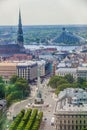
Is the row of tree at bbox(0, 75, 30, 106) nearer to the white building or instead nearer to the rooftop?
the rooftop

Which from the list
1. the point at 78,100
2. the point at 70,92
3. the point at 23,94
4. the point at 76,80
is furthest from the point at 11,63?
the point at 78,100

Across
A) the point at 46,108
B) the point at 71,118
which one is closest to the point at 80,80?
the point at 46,108

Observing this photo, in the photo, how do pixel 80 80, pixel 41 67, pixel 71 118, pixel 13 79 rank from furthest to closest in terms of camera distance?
pixel 41 67 → pixel 80 80 → pixel 13 79 → pixel 71 118

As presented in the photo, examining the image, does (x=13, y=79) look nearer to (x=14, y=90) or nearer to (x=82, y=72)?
(x=14, y=90)

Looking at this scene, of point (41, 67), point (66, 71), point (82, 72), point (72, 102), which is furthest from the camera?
point (41, 67)

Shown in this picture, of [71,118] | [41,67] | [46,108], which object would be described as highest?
[71,118]

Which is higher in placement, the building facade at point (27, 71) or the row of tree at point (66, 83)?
the row of tree at point (66, 83)

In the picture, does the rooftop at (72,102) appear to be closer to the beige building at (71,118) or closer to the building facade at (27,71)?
the beige building at (71,118)

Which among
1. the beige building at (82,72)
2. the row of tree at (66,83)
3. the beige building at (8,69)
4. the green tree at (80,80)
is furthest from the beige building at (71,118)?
the beige building at (8,69)

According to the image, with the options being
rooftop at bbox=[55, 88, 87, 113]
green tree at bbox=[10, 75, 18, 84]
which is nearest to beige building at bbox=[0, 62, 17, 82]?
green tree at bbox=[10, 75, 18, 84]
